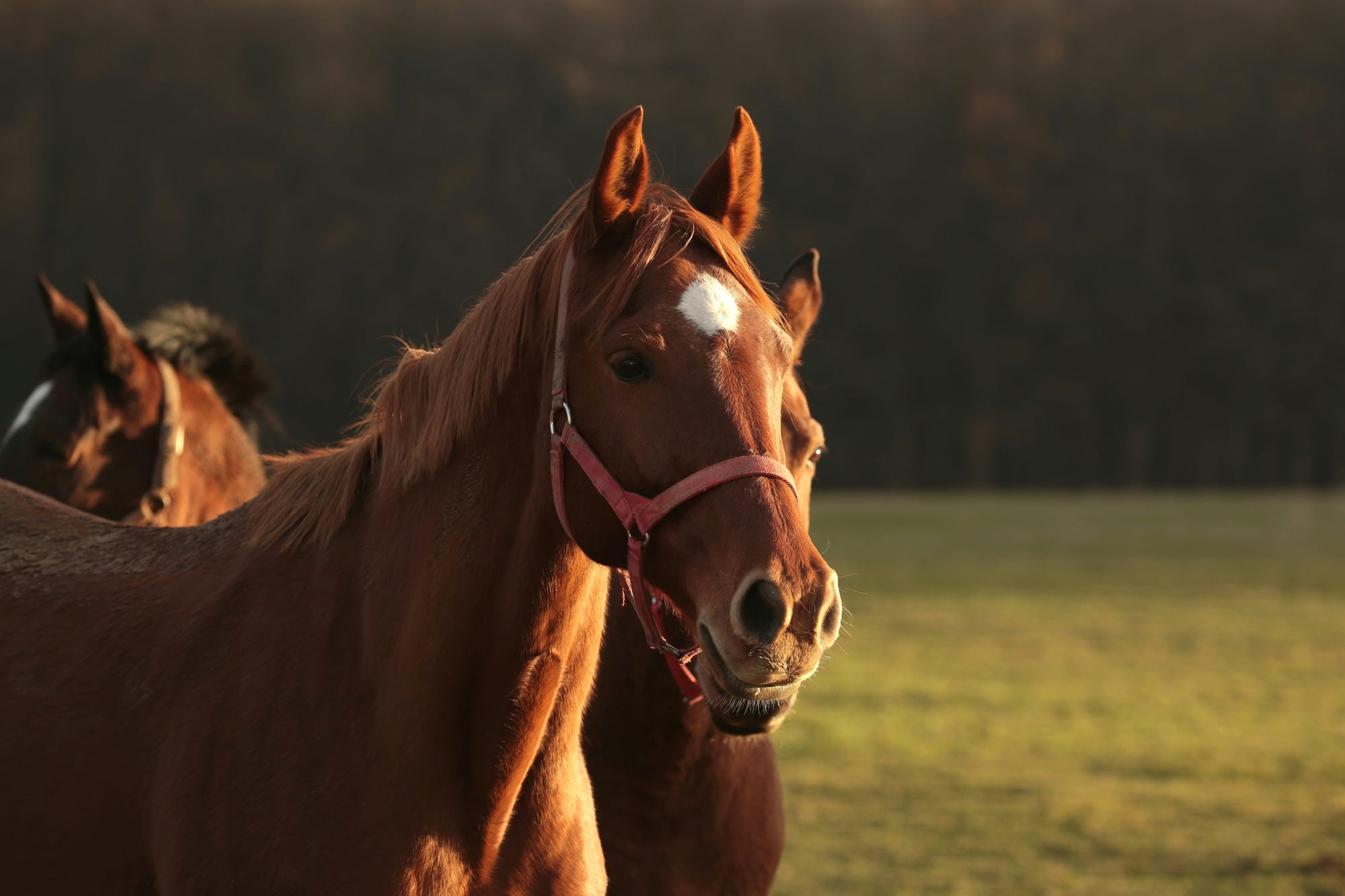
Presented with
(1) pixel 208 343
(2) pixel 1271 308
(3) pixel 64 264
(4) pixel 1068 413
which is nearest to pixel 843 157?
(4) pixel 1068 413

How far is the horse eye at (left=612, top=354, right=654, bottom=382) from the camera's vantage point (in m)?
2.06

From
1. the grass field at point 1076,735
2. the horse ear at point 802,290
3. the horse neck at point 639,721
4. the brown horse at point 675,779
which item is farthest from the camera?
the grass field at point 1076,735

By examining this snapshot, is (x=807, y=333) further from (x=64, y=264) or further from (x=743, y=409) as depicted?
(x=64, y=264)

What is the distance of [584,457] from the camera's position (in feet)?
6.83

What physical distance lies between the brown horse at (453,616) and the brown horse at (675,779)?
767 millimetres

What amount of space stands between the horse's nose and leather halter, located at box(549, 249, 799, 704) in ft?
0.64

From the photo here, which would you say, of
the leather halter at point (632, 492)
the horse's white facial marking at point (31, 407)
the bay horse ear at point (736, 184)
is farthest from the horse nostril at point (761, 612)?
the horse's white facial marking at point (31, 407)

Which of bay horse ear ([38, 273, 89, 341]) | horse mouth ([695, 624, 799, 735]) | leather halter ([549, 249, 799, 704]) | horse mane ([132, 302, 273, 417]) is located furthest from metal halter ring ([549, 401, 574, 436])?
bay horse ear ([38, 273, 89, 341])

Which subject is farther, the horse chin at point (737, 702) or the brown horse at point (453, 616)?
the brown horse at point (453, 616)

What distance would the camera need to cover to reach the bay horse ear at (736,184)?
2400 mm

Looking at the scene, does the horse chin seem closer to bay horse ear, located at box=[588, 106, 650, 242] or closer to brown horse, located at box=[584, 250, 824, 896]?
bay horse ear, located at box=[588, 106, 650, 242]

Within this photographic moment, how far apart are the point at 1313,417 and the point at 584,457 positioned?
160 feet

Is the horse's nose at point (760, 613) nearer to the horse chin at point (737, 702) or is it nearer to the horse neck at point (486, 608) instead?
the horse chin at point (737, 702)

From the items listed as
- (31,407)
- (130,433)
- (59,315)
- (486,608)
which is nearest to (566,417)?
(486,608)
